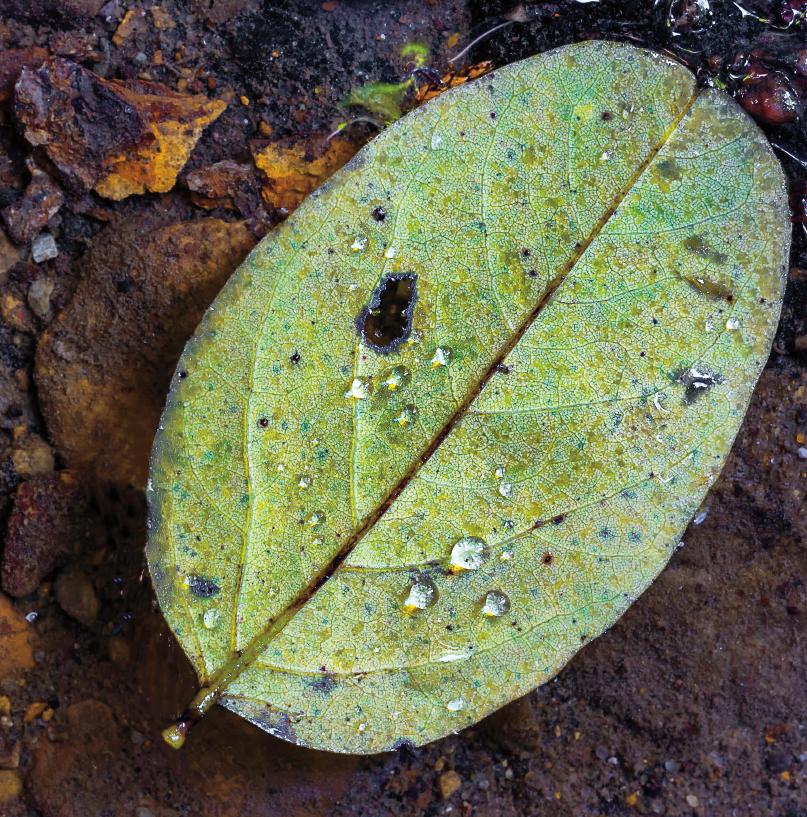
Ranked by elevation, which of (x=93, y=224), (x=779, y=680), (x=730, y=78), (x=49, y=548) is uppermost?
(x=93, y=224)

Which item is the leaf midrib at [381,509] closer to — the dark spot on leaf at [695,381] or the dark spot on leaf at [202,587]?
the dark spot on leaf at [202,587]

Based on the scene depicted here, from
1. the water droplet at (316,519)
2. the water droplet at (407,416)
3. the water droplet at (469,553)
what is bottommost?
the water droplet at (469,553)

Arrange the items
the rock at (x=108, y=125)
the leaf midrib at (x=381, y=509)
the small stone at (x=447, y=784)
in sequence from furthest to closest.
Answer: the small stone at (x=447, y=784) < the rock at (x=108, y=125) < the leaf midrib at (x=381, y=509)

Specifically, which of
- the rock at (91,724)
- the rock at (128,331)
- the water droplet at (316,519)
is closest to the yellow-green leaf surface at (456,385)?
the water droplet at (316,519)

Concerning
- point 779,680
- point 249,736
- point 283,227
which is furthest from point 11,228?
point 779,680

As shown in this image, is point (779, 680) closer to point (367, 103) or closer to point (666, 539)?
point (666, 539)

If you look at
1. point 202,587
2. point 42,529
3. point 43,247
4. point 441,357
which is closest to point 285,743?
point 202,587

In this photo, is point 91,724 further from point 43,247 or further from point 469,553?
point 43,247
